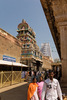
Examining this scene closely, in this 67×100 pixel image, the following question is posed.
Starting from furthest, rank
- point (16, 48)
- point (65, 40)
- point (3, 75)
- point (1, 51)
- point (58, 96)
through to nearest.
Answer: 1. point (16, 48)
2. point (1, 51)
3. point (3, 75)
4. point (65, 40)
5. point (58, 96)

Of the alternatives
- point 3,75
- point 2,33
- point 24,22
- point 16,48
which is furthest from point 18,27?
point 3,75

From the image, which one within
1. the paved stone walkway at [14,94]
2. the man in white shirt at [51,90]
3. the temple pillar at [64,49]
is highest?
the temple pillar at [64,49]

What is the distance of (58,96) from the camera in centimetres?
264

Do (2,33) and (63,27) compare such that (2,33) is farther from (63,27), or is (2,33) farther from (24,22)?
(24,22)

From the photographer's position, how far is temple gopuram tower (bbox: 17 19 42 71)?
29.2 meters

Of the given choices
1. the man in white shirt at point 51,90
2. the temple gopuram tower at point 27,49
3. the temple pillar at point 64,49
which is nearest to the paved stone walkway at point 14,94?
the temple pillar at point 64,49

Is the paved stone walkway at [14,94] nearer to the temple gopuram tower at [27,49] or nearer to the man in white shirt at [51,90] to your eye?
the man in white shirt at [51,90]

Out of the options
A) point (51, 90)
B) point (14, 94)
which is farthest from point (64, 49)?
point (14, 94)

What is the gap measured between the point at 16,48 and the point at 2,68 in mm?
4672

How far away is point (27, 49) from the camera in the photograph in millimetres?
30594

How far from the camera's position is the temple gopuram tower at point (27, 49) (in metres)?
29.2

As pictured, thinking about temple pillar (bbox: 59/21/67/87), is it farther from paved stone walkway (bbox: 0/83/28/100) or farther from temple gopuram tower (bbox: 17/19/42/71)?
temple gopuram tower (bbox: 17/19/42/71)

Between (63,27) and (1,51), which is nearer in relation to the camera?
(63,27)

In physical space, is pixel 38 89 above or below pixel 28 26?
below
